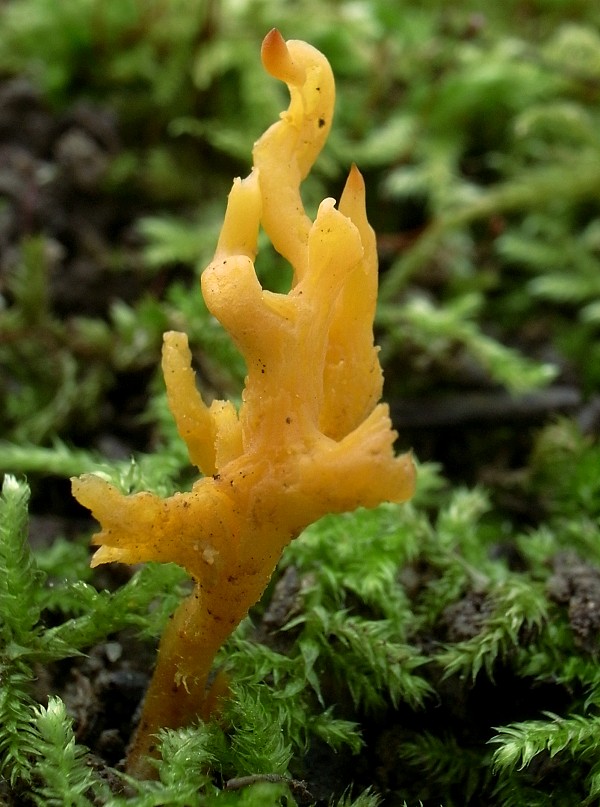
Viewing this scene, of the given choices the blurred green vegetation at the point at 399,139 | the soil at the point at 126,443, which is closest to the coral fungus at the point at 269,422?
the soil at the point at 126,443

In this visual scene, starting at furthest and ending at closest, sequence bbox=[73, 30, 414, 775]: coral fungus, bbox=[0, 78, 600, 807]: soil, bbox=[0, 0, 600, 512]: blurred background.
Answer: bbox=[0, 0, 600, 512]: blurred background < bbox=[0, 78, 600, 807]: soil < bbox=[73, 30, 414, 775]: coral fungus

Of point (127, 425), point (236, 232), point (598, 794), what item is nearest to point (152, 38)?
point (127, 425)

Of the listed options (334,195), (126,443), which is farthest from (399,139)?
(126,443)

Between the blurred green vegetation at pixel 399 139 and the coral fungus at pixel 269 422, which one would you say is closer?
the coral fungus at pixel 269 422

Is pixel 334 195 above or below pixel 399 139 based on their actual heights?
below

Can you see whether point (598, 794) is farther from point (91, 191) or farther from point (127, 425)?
point (91, 191)

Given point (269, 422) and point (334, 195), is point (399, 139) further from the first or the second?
point (269, 422)

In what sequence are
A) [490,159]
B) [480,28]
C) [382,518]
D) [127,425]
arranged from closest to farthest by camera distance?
[382,518]
[127,425]
[480,28]
[490,159]

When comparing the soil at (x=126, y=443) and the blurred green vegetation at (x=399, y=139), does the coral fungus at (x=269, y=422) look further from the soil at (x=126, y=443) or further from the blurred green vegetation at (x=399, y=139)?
the blurred green vegetation at (x=399, y=139)

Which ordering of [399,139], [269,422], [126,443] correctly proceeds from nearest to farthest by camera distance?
1. [269,422]
2. [126,443]
3. [399,139]

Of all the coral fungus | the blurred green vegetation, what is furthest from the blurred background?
the coral fungus

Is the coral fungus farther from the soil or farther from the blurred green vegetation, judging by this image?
the blurred green vegetation
